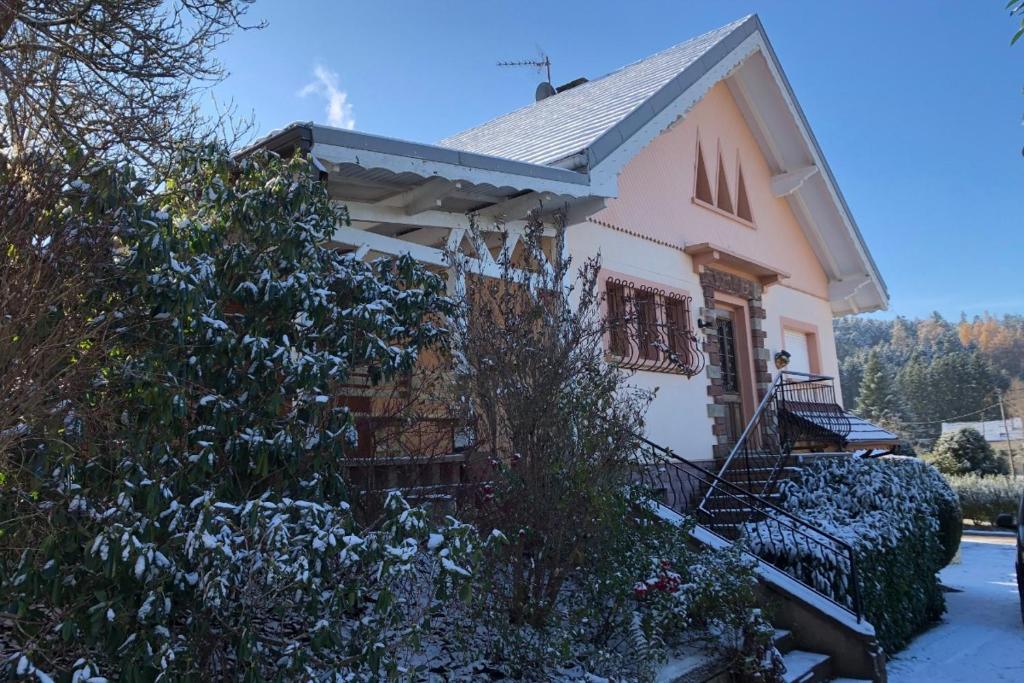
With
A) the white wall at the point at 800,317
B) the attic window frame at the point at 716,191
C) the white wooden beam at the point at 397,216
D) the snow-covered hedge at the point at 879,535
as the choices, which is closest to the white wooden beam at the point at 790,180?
the attic window frame at the point at 716,191

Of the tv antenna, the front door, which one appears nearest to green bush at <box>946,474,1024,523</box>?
the front door

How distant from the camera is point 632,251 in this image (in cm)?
934

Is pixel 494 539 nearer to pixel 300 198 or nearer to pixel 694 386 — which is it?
pixel 300 198

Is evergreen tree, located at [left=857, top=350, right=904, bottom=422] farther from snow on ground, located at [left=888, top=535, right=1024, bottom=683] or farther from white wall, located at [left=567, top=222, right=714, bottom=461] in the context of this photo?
white wall, located at [left=567, top=222, right=714, bottom=461]

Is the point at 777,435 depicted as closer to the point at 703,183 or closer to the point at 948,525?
the point at 948,525

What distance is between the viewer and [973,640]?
7.15 m

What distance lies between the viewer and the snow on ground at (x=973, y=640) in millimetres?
6078

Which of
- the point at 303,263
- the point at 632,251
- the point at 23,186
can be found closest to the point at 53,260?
the point at 23,186

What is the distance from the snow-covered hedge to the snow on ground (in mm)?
209

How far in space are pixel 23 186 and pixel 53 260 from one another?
15.3 inches

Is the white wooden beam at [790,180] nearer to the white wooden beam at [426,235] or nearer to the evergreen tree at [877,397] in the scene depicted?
the white wooden beam at [426,235]

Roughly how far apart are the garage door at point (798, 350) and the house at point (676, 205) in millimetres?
47

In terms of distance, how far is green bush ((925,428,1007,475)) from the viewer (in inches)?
876

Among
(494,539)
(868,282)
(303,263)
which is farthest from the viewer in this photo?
(868,282)
